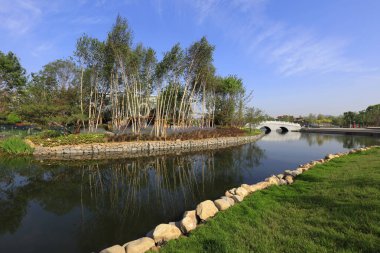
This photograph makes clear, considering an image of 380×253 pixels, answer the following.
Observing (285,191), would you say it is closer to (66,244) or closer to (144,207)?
(144,207)

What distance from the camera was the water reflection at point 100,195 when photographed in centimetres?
547

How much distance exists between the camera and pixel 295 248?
3439 mm

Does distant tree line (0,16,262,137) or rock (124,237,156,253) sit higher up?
distant tree line (0,16,262,137)

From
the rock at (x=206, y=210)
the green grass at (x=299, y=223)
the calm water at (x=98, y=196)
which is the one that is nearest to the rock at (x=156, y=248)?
the green grass at (x=299, y=223)

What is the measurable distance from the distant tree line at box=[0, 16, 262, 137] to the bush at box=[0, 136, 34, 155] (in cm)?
226

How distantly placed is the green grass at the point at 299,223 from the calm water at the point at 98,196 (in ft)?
6.61

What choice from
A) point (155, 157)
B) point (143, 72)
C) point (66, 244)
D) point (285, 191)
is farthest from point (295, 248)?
point (143, 72)

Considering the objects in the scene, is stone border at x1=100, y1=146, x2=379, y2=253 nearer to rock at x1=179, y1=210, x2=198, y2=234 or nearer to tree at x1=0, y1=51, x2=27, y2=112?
rock at x1=179, y1=210, x2=198, y2=234

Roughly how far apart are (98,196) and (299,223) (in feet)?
20.3

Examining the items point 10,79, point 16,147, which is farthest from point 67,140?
Result: point 10,79

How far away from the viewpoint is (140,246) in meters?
3.82

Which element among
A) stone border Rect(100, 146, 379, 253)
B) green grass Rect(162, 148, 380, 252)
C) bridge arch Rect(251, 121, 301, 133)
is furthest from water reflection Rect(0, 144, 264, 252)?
bridge arch Rect(251, 121, 301, 133)

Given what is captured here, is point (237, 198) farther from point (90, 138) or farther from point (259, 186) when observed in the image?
point (90, 138)

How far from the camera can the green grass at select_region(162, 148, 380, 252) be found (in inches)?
137
